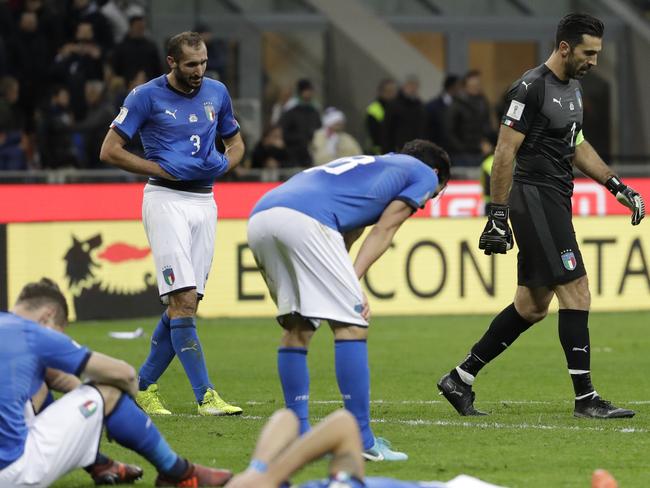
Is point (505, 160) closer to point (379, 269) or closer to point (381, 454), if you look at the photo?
point (381, 454)

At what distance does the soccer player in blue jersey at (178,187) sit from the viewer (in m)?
9.48

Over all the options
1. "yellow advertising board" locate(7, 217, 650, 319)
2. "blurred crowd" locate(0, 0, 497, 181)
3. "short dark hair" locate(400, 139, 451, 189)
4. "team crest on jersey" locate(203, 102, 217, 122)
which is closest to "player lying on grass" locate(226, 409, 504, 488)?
"short dark hair" locate(400, 139, 451, 189)

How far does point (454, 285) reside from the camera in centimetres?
1717

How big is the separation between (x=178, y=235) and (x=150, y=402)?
1040 millimetres

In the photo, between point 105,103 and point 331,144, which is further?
point 331,144

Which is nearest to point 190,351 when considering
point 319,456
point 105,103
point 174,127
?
point 174,127

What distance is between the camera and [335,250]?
24.4 ft

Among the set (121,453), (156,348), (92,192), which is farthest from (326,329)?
(121,453)

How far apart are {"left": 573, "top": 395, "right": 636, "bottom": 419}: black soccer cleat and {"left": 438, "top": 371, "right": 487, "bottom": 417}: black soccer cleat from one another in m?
0.62

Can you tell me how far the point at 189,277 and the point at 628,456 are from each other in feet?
9.91

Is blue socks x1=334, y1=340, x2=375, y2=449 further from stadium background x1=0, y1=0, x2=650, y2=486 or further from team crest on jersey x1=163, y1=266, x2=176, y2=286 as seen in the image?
team crest on jersey x1=163, y1=266, x2=176, y2=286

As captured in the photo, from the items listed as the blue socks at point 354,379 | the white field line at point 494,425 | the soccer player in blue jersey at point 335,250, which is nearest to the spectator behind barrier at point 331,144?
the white field line at point 494,425

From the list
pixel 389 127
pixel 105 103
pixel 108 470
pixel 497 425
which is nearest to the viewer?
pixel 108 470

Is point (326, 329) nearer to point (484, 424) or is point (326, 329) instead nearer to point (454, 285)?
point (454, 285)
